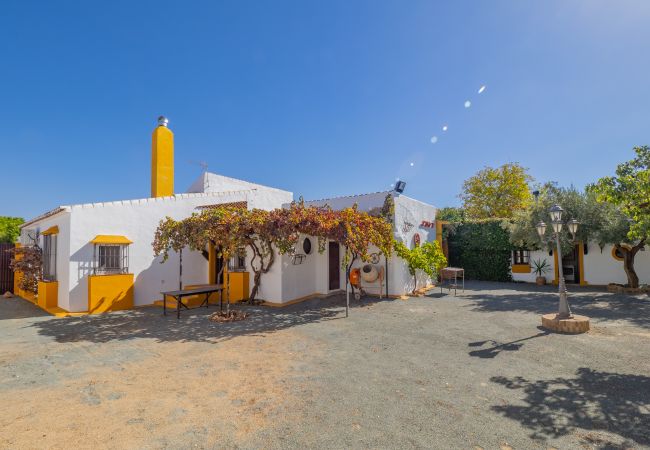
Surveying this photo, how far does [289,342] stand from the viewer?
6.35 metres

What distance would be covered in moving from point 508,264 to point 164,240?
16.0 m

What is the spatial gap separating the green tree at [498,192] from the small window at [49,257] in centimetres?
2811

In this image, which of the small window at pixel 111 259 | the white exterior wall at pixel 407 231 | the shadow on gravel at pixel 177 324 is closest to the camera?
the shadow on gravel at pixel 177 324

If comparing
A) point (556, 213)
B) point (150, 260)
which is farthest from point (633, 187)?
point (150, 260)

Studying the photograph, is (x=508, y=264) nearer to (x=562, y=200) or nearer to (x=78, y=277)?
(x=562, y=200)

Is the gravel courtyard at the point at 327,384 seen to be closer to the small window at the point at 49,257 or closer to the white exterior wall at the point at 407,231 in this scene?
the small window at the point at 49,257

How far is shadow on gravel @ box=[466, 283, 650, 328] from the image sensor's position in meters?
8.21

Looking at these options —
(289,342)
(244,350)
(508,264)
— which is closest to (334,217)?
(289,342)

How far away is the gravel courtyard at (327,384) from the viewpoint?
3146 millimetres

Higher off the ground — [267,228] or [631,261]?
[267,228]

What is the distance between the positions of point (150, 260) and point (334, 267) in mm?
6660

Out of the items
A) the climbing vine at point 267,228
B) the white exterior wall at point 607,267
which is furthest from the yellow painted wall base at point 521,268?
the climbing vine at point 267,228

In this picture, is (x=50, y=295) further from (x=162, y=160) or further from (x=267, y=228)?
(x=267, y=228)

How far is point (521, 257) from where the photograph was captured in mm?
16281
